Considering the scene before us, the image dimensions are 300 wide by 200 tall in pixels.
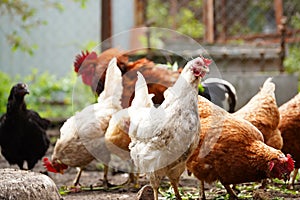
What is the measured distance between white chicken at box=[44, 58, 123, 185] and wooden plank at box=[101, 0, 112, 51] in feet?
11.9

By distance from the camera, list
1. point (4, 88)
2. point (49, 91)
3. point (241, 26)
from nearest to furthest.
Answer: point (4, 88) → point (49, 91) → point (241, 26)

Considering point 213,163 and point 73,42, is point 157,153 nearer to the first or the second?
Result: point 213,163

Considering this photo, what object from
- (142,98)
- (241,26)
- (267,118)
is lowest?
(267,118)

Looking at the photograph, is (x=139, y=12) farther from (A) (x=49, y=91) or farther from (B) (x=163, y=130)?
(B) (x=163, y=130)

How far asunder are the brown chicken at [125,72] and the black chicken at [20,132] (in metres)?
0.70

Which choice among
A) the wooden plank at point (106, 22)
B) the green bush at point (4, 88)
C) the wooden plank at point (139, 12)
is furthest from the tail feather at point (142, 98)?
the wooden plank at point (139, 12)

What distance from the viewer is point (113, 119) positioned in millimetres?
4977

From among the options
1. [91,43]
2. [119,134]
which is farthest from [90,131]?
[91,43]

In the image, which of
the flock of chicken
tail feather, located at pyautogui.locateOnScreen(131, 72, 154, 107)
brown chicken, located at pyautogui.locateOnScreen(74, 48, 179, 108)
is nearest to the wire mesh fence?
brown chicken, located at pyautogui.locateOnScreen(74, 48, 179, 108)

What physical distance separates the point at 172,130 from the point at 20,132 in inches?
93.7

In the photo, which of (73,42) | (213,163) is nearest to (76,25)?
(73,42)

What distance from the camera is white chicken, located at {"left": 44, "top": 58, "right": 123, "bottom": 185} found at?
5098mm

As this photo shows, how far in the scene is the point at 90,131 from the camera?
507cm

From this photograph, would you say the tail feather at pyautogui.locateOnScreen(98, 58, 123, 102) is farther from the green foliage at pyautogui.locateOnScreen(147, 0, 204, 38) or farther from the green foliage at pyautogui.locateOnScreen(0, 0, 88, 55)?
the green foliage at pyautogui.locateOnScreen(147, 0, 204, 38)
